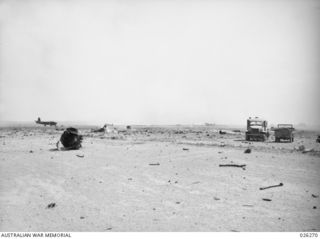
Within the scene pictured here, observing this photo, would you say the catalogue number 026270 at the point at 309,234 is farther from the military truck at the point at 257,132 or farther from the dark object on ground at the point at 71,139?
the military truck at the point at 257,132

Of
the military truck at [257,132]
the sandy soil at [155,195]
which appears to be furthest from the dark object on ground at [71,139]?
the military truck at [257,132]

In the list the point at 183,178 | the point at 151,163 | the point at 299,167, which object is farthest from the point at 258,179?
the point at 151,163

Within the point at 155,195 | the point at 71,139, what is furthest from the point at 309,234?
the point at 71,139

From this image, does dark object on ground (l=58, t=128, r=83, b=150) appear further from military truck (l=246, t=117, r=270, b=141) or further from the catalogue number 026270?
military truck (l=246, t=117, r=270, b=141)

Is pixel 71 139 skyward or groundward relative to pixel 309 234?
skyward

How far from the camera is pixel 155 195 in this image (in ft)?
33.2

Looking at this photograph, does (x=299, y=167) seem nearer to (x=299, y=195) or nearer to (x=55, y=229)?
(x=299, y=195)

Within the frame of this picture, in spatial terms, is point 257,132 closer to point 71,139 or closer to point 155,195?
point 71,139

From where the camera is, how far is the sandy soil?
7766 millimetres

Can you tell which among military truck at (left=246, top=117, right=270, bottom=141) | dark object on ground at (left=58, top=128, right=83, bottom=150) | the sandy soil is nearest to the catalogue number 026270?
the sandy soil

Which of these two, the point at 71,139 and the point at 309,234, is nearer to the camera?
the point at 309,234

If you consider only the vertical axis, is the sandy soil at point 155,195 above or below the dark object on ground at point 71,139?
below

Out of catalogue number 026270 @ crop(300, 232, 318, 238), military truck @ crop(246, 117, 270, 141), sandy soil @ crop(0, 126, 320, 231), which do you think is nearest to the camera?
catalogue number 026270 @ crop(300, 232, 318, 238)

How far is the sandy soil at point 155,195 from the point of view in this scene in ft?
25.5
